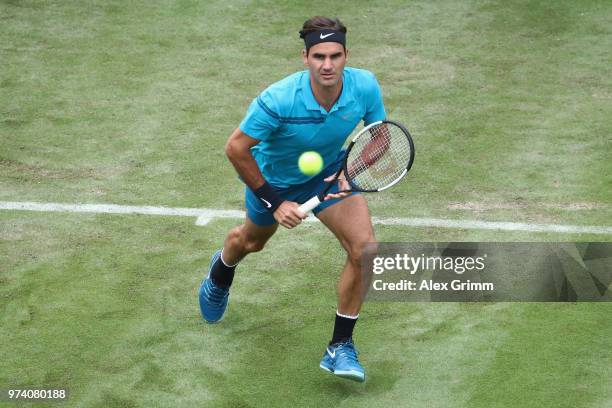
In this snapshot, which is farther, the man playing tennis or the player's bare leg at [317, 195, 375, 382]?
the player's bare leg at [317, 195, 375, 382]

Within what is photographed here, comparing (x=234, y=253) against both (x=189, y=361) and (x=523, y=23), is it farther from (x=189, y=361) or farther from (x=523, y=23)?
(x=523, y=23)

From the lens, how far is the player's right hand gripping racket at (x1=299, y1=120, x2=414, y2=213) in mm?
6975

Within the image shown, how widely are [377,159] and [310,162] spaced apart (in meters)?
0.45

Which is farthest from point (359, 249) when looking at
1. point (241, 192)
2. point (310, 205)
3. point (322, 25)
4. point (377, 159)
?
point (241, 192)

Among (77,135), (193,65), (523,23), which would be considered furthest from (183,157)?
(523,23)

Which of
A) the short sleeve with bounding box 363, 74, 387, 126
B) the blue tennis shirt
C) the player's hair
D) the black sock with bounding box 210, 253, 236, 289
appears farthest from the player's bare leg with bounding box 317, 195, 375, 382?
the player's hair

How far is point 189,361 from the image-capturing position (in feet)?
23.4

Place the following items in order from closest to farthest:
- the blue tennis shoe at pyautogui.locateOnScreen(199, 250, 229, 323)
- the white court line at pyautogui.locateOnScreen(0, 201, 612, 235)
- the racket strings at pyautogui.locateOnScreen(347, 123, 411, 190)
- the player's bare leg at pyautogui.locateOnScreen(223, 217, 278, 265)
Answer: the racket strings at pyautogui.locateOnScreen(347, 123, 411, 190), the player's bare leg at pyautogui.locateOnScreen(223, 217, 278, 265), the blue tennis shoe at pyautogui.locateOnScreen(199, 250, 229, 323), the white court line at pyautogui.locateOnScreen(0, 201, 612, 235)

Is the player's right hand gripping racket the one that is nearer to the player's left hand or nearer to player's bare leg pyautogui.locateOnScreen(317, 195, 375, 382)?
the player's left hand

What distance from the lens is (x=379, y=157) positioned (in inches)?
281

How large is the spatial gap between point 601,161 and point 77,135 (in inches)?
197

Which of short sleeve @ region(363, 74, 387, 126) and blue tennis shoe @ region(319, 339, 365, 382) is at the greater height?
short sleeve @ region(363, 74, 387, 126)

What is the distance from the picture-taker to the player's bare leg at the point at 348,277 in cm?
684

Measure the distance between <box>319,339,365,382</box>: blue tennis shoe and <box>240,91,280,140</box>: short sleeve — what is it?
1.43 metres
